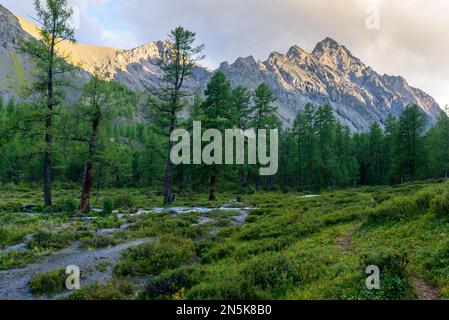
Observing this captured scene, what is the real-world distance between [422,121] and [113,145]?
5082 centimetres

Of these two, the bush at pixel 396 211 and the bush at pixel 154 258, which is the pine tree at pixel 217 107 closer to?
the bush at pixel 154 258

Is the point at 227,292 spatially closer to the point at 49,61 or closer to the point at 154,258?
the point at 154,258

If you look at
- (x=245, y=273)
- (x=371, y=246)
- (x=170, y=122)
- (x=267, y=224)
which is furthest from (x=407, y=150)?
(x=245, y=273)

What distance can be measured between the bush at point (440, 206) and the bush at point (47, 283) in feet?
41.3

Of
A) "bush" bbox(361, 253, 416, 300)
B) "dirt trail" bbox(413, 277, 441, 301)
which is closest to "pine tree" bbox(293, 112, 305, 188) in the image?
"bush" bbox(361, 253, 416, 300)

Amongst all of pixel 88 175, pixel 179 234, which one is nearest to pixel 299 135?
pixel 88 175

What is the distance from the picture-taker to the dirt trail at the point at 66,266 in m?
9.10

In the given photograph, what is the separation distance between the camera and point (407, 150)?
177 ft

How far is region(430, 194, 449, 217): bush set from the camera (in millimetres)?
11120

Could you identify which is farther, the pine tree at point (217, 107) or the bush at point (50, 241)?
the pine tree at point (217, 107)

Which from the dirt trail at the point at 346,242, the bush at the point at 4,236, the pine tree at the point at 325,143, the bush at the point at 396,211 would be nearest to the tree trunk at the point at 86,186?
the bush at the point at 4,236

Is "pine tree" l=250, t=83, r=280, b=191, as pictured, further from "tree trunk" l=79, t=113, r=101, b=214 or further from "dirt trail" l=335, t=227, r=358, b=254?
"dirt trail" l=335, t=227, r=358, b=254
